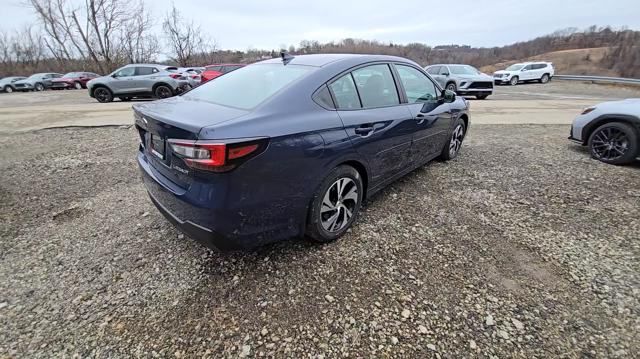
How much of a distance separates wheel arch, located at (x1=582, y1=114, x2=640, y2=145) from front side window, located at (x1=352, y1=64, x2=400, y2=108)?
3.91m

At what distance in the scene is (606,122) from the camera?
4.93 m

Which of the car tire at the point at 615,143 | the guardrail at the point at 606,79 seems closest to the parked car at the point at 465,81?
the car tire at the point at 615,143

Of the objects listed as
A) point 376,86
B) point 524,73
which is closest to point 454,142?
point 376,86

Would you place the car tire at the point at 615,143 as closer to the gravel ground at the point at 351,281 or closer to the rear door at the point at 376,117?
the gravel ground at the point at 351,281

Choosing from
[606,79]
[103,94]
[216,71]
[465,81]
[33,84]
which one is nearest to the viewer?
[103,94]

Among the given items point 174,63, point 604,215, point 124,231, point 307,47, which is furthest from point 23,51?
point 604,215

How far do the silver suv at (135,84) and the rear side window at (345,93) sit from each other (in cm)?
1344

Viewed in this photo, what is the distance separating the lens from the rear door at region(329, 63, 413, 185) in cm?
266

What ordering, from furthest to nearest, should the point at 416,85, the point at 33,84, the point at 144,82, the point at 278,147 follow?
1. the point at 33,84
2. the point at 144,82
3. the point at 416,85
4. the point at 278,147

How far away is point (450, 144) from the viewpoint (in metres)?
4.70

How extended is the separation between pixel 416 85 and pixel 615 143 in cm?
352

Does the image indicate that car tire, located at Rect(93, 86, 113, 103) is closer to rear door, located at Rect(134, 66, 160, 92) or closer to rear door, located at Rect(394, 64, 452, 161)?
rear door, located at Rect(134, 66, 160, 92)

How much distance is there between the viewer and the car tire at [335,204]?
2.50 metres

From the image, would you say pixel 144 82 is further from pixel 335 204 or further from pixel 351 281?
pixel 351 281
